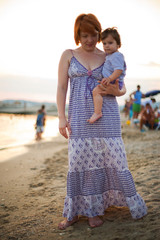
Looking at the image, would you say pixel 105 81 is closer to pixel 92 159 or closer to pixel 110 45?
pixel 110 45

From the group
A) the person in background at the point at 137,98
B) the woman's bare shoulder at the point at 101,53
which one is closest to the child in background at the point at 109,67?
the woman's bare shoulder at the point at 101,53

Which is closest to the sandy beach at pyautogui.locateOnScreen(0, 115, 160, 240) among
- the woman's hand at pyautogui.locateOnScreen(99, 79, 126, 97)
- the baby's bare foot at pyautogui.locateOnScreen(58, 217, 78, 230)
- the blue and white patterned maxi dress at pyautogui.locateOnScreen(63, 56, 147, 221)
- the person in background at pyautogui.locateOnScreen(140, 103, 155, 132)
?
the baby's bare foot at pyautogui.locateOnScreen(58, 217, 78, 230)

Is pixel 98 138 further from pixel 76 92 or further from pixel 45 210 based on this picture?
pixel 45 210

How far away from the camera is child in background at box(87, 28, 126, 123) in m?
2.23

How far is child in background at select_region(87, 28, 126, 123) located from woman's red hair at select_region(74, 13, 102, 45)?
0.12 metres

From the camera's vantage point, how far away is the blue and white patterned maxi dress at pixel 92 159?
7.40 feet

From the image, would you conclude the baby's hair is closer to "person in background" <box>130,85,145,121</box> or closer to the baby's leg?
the baby's leg

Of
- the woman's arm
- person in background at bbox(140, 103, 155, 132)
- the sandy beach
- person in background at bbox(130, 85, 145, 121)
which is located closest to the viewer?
the sandy beach

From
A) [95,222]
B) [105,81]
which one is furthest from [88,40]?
[95,222]

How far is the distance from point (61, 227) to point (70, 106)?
1200mm

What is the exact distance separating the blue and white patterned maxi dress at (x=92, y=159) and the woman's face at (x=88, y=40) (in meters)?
0.17

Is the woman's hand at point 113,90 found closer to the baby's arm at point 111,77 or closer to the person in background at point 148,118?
the baby's arm at point 111,77

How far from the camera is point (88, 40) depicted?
7.52ft

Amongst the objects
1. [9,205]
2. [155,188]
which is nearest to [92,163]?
[155,188]
